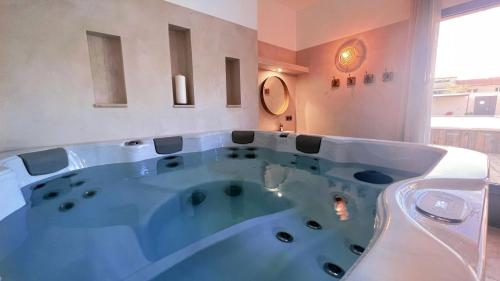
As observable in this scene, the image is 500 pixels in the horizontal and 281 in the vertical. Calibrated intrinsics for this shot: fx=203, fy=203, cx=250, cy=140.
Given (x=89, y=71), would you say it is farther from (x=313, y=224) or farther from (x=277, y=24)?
(x=277, y=24)

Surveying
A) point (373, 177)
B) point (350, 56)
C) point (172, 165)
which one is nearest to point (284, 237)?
point (373, 177)

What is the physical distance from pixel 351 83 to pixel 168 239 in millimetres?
3126

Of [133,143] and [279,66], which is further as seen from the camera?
[279,66]

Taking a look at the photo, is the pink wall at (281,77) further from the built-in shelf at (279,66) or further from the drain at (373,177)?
the drain at (373,177)

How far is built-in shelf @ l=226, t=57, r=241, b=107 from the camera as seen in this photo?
2.73 meters

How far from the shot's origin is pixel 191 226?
2.89 ft

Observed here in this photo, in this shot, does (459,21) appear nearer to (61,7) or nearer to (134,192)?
(134,192)

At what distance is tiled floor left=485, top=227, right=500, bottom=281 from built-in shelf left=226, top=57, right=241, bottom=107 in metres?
2.44

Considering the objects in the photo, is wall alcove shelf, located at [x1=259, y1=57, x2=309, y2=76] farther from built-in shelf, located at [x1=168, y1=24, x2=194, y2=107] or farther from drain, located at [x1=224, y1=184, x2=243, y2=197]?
drain, located at [x1=224, y1=184, x2=243, y2=197]

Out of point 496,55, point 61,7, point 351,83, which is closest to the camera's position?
point 61,7

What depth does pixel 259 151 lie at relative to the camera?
2.21 meters

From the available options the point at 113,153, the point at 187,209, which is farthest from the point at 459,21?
the point at 113,153

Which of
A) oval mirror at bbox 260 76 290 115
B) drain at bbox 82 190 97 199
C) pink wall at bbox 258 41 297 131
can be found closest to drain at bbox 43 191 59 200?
drain at bbox 82 190 97 199

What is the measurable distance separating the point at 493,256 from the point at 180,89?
257 centimetres
